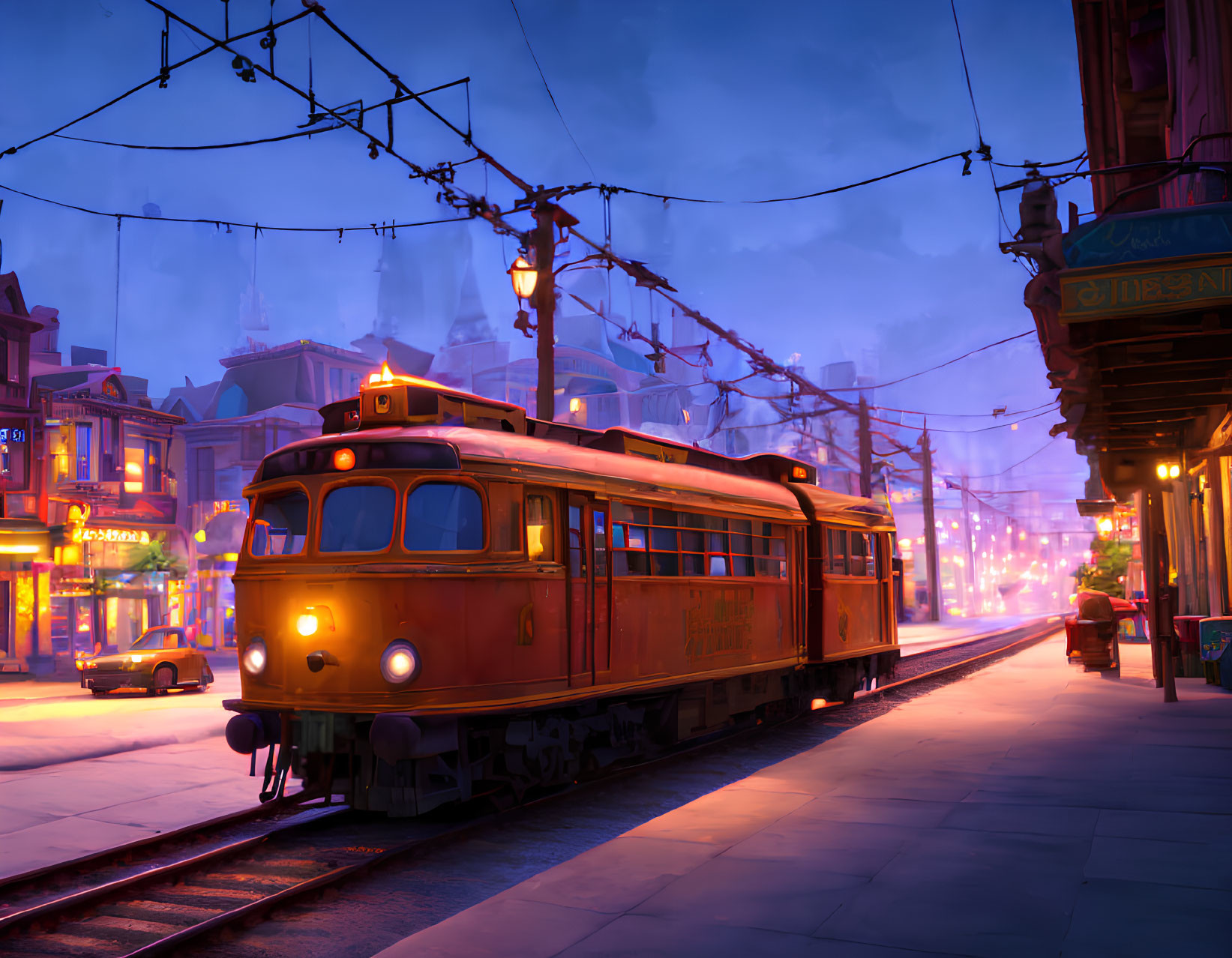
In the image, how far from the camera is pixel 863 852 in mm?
→ 7246

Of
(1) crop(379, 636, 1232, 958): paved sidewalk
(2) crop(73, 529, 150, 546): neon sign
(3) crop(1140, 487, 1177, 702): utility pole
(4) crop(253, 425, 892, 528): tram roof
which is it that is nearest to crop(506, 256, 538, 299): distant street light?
(4) crop(253, 425, 892, 528): tram roof

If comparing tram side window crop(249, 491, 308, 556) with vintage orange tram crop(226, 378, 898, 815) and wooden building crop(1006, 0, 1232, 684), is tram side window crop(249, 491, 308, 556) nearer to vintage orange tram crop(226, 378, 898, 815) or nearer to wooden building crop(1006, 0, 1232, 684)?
vintage orange tram crop(226, 378, 898, 815)

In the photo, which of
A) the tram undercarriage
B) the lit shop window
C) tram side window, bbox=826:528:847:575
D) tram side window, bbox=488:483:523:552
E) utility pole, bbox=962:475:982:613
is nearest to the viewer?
the tram undercarriage

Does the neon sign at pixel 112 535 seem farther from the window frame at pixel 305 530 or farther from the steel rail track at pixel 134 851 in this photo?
the window frame at pixel 305 530

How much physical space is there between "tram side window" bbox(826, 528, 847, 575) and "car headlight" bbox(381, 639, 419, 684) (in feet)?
28.7

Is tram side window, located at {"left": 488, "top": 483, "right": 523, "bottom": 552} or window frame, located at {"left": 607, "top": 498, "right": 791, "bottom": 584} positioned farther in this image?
window frame, located at {"left": 607, "top": 498, "right": 791, "bottom": 584}

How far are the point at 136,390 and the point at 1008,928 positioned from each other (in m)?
61.1

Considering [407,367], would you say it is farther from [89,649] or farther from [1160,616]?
[1160,616]

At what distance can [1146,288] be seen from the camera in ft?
28.7

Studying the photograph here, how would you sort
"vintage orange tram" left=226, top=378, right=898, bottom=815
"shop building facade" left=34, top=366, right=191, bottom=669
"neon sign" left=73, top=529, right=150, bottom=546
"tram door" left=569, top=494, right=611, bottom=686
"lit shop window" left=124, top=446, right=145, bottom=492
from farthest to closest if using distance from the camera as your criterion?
"lit shop window" left=124, top=446, right=145, bottom=492
"neon sign" left=73, top=529, right=150, bottom=546
"shop building facade" left=34, top=366, right=191, bottom=669
"tram door" left=569, top=494, right=611, bottom=686
"vintage orange tram" left=226, top=378, right=898, bottom=815

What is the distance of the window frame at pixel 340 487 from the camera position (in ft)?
27.2

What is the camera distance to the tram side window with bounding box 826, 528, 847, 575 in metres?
15.5

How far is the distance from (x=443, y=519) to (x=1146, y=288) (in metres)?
6.20

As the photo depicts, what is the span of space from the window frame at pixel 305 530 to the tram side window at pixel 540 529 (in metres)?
1.67
